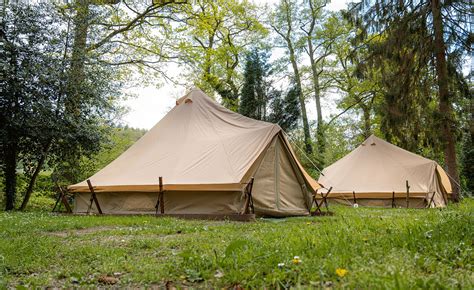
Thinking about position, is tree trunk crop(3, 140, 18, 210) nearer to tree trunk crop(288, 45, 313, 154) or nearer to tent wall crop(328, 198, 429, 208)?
tent wall crop(328, 198, 429, 208)

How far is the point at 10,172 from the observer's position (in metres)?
12.6

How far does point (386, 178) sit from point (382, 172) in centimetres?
36

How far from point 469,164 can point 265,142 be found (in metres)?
22.8

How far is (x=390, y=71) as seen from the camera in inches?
683

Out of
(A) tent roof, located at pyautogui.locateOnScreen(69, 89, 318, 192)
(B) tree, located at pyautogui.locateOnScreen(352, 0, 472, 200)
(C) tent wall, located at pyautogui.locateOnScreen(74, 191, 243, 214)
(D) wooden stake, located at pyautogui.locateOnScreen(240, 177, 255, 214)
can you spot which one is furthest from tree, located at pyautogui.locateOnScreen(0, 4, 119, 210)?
(B) tree, located at pyautogui.locateOnScreen(352, 0, 472, 200)

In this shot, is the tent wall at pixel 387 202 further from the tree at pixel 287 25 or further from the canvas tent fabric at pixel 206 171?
the tree at pixel 287 25

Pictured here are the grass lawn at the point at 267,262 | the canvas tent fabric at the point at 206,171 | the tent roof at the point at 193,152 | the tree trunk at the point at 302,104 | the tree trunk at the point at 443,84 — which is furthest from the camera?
the tree trunk at the point at 302,104

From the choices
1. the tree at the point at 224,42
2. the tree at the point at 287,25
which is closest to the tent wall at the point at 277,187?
the tree at the point at 224,42

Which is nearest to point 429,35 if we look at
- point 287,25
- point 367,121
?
point 367,121

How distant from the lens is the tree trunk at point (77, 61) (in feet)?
42.9

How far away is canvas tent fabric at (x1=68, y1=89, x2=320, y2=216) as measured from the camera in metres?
9.00

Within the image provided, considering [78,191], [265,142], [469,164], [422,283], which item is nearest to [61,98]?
Result: [78,191]

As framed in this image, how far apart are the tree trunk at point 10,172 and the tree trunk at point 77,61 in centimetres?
203

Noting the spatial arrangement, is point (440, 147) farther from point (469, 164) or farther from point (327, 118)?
point (327, 118)
